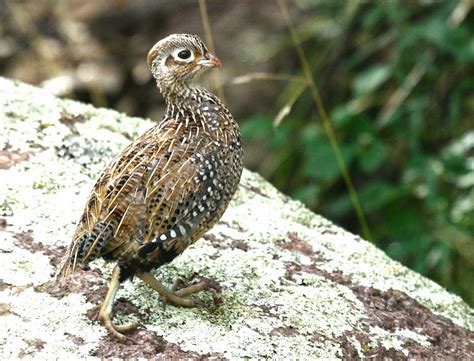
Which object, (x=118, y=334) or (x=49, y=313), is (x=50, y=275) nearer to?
(x=49, y=313)

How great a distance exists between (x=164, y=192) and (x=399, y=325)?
1313 millimetres

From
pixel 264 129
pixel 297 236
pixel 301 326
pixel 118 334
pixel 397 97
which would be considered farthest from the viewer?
pixel 397 97

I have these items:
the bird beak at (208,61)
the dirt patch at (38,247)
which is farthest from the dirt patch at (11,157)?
the bird beak at (208,61)

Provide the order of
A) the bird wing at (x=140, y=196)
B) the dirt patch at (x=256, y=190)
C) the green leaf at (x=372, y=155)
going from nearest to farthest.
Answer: the bird wing at (x=140, y=196) → the dirt patch at (x=256, y=190) → the green leaf at (x=372, y=155)

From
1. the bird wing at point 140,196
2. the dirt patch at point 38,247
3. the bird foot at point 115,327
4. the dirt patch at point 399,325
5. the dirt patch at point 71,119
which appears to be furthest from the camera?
the dirt patch at point 71,119

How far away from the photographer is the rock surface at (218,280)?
3.64 meters

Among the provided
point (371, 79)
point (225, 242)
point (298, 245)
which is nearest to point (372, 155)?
point (371, 79)

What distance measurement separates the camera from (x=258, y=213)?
494 cm

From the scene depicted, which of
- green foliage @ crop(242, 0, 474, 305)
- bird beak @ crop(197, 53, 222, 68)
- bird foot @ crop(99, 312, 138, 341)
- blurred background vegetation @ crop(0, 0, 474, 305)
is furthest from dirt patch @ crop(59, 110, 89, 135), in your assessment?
bird foot @ crop(99, 312, 138, 341)

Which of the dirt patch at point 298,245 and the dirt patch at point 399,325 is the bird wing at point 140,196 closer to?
the dirt patch at point 399,325

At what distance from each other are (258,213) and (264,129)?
1618 mm

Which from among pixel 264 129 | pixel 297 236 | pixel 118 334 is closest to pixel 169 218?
pixel 118 334

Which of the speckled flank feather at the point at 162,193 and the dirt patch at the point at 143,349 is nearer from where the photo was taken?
the dirt patch at the point at 143,349

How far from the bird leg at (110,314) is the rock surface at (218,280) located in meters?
0.04
